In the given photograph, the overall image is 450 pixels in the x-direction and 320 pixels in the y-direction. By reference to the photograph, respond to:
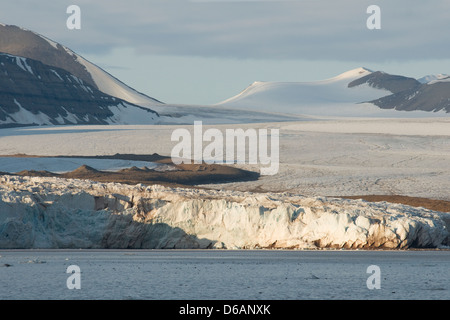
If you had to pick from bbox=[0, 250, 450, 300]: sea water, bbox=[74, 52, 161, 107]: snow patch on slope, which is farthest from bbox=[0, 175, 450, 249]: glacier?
bbox=[74, 52, 161, 107]: snow patch on slope

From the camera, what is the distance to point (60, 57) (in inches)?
6540

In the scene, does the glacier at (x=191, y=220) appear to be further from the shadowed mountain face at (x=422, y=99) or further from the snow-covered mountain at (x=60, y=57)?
the shadowed mountain face at (x=422, y=99)

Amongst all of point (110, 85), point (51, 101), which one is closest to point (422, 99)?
point (110, 85)

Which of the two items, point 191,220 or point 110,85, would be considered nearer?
point 191,220

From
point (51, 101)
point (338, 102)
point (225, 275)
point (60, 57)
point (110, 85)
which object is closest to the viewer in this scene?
point (225, 275)

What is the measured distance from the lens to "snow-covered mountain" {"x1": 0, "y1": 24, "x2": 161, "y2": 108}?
162250mm

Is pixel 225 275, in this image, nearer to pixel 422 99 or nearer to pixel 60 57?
pixel 60 57

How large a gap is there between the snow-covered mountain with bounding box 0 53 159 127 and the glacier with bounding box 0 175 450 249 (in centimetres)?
8458

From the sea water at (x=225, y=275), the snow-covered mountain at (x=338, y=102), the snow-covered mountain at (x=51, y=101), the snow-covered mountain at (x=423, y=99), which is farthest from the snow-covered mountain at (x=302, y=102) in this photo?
the sea water at (x=225, y=275)

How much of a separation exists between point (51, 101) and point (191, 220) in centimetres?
9718

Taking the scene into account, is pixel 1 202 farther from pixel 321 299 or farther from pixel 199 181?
pixel 199 181

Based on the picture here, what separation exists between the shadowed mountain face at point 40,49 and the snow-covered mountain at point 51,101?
30215mm

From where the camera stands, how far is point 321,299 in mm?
17719

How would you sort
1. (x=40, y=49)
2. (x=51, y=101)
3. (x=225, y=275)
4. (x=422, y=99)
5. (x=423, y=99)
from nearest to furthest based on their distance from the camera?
(x=225, y=275) < (x=51, y=101) < (x=40, y=49) < (x=423, y=99) < (x=422, y=99)
